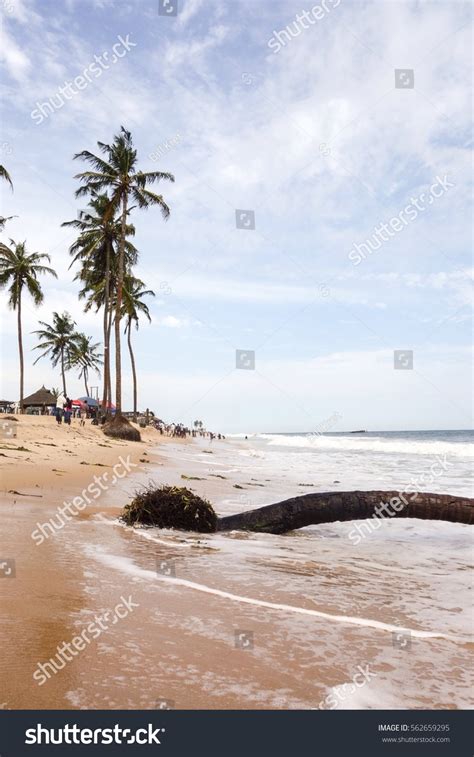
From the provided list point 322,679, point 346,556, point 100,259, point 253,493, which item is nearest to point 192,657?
point 322,679

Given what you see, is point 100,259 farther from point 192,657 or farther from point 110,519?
point 192,657

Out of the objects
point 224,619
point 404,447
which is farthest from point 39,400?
point 224,619

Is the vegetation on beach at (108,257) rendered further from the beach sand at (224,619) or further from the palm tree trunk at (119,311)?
the beach sand at (224,619)

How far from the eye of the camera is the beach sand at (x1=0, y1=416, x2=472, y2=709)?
2295 millimetres
